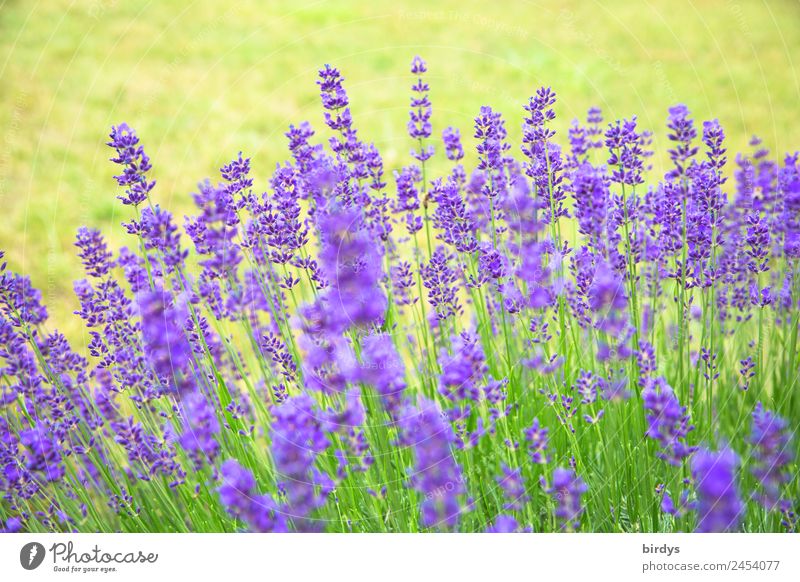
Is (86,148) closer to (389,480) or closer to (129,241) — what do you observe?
(129,241)

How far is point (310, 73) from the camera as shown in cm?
717

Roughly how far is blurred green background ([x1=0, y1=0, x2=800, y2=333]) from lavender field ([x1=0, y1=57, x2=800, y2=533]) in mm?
2870

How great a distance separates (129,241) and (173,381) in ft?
10.5

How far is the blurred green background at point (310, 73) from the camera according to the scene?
18.9 feet

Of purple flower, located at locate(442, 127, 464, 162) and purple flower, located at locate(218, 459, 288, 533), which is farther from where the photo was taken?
purple flower, located at locate(442, 127, 464, 162)

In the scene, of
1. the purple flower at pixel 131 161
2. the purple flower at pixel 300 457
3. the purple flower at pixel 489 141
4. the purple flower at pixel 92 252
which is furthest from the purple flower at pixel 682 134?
the purple flower at pixel 92 252

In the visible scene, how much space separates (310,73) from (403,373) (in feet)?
17.7

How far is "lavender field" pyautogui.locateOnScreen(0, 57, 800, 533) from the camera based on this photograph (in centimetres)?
212

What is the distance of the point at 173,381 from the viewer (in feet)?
7.93
